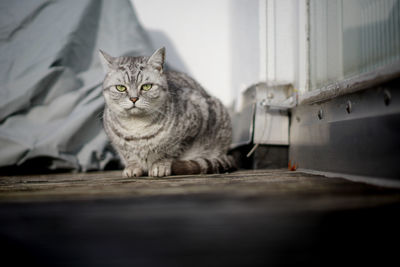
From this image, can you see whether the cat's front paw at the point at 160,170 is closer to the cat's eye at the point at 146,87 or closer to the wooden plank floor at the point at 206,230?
the cat's eye at the point at 146,87

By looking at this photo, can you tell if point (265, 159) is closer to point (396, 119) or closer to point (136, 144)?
point (136, 144)

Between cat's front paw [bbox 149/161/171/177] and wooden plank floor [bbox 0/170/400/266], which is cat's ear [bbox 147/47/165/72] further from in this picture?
wooden plank floor [bbox 0/170/400/266]

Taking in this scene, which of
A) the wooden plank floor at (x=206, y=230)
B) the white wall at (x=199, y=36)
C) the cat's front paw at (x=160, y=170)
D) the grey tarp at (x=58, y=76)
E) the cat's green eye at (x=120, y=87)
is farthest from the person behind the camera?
the white wall at (x=199, y=36)

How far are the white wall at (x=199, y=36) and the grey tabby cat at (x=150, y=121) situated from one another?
116cm

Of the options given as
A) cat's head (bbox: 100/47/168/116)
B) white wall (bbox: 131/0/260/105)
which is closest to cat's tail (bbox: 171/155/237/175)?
cat's head (bbox: 100/47/168/116)

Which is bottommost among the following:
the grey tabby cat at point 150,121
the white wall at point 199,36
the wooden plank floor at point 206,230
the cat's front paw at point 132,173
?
the wooden plank floor at point 206,230

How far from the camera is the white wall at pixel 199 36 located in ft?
8.72

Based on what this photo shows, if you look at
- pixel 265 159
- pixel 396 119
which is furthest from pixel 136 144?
pixel 396 119

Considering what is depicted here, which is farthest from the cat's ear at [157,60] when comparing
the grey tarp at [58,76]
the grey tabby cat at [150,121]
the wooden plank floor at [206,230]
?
the wooden plank floor at [206,230]

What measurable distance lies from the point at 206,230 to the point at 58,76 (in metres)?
2.00

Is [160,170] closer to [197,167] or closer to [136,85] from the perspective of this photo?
[197,167]

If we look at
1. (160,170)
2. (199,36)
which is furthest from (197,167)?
(199,36)

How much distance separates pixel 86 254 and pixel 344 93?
101 cm

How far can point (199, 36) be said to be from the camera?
2.71 m
